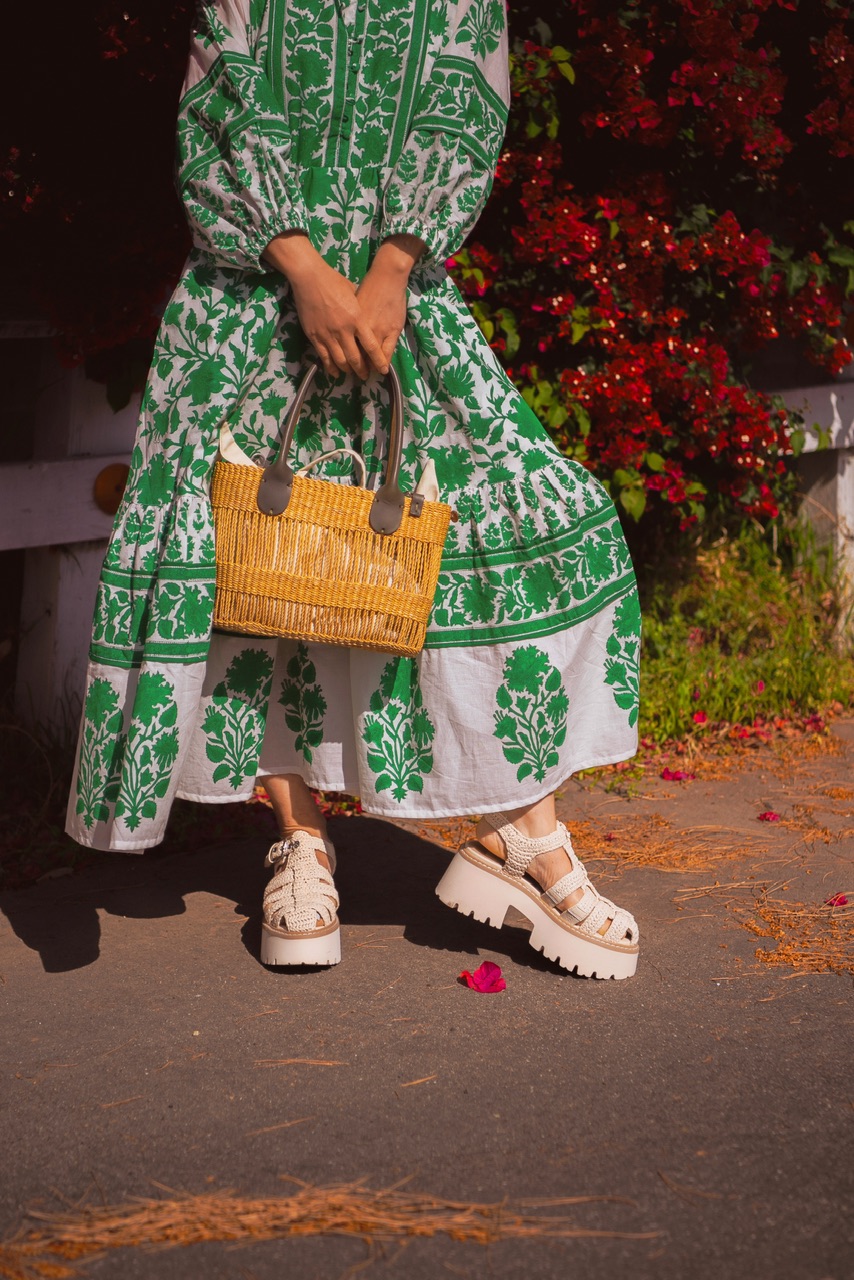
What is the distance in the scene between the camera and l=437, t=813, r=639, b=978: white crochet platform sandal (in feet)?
7.48

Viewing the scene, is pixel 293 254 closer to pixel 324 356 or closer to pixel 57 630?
pixel 324 356

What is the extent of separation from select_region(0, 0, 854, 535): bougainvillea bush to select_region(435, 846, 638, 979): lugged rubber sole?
1467mm

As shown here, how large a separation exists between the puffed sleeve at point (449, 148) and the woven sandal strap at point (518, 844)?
0.97m

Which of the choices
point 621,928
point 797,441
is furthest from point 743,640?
point 621,928

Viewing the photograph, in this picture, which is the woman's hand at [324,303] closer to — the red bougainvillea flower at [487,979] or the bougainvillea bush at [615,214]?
the bougainvillea bush at [615,214]

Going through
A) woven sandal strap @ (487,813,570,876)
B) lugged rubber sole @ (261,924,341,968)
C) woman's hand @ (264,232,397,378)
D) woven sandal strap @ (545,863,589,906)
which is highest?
woman's hand @ (264,232,397,378)

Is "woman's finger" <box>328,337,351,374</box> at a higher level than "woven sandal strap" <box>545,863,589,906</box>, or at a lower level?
higher

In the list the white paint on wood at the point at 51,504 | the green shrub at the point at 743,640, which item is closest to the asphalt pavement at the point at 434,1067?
the white paint on wood at the point at 51,504

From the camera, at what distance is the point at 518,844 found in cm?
230

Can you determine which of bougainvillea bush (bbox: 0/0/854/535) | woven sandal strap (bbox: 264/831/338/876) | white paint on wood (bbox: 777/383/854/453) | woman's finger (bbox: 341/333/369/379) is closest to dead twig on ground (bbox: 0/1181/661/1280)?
woven sandal strap (bbox: 264/831/338/876)

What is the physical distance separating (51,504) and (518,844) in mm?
1457

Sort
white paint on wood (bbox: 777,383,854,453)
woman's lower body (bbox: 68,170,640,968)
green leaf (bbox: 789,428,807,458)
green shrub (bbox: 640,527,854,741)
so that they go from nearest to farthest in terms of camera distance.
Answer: woman's lower body (bbox: 68,170,640,968), green shrub (bbox: 640,527,854,741), green leaf (bbox: 789,428,807,458), white paint on wood (bbox: 777,383,854,453)

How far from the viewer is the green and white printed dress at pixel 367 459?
6.89ft

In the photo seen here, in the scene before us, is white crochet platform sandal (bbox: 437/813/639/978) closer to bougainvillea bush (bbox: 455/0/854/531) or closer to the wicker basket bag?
the wicker basket bag
